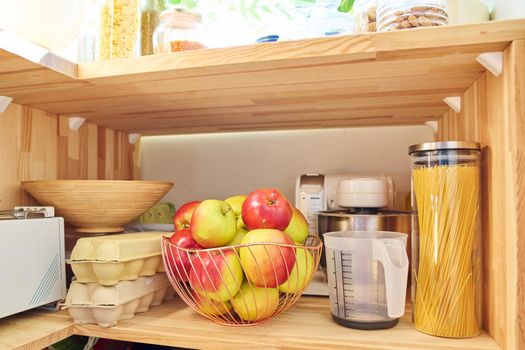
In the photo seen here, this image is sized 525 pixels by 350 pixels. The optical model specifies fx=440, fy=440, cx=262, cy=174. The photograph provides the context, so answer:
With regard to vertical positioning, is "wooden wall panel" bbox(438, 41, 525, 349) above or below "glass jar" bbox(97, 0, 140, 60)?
below

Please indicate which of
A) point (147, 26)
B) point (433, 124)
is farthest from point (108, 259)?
point (433, 124)

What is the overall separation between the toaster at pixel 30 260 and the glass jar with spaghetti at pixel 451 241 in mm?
636

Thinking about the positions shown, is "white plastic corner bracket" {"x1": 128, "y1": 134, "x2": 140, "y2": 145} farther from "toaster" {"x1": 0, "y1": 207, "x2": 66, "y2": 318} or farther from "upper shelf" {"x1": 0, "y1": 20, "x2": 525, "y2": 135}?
"toaster" {"x1": 0, "y1": 207, "x2": 66, "y2": 318}

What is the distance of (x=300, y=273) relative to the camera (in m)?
0.73

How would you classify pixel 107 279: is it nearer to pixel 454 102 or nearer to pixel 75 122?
pixel 75 122

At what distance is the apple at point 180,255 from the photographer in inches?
29.4

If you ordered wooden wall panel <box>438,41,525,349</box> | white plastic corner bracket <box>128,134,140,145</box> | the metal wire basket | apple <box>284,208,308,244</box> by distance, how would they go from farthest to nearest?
white plastic corner bracket <box>128,134,140,145</box> < apple <box>284,208,308,244</box> < the metal wire basket < wooden wall panel <box>438,41,525,349</box>

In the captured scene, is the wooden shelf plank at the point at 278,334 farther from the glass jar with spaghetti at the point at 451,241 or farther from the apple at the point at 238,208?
the apple at the point at 238,208

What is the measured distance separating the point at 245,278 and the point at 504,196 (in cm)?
40

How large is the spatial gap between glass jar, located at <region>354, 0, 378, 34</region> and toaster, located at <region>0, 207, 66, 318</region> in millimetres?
674

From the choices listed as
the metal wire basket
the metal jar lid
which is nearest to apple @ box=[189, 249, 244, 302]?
the metal wire basket

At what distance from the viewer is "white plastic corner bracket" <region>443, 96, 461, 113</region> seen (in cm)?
87

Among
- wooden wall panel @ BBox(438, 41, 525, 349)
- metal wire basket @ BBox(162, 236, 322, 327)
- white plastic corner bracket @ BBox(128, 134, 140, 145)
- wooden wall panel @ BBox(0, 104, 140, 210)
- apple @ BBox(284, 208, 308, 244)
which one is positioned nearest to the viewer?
wooden wall panel @ BBox(438, 41, 525, 349)

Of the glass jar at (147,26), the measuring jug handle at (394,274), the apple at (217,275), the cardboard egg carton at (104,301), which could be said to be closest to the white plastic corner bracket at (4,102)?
the glass jar at (147,26)
